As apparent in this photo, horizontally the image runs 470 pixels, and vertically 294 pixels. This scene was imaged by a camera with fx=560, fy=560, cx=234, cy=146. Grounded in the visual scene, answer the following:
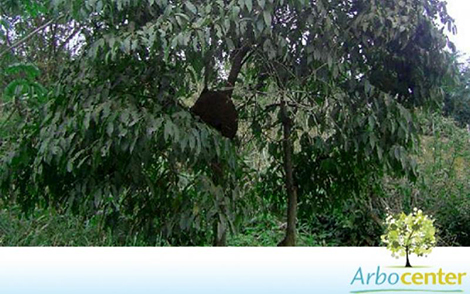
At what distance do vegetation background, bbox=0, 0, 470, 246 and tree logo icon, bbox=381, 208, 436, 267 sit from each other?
1.79 feet

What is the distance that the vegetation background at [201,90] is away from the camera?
232cm

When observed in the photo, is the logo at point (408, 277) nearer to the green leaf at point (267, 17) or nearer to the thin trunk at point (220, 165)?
the thin trunk at point (220, 165)

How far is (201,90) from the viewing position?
313cm

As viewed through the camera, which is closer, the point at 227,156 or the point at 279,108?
the point at 227,156

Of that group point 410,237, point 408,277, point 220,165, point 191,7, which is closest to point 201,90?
point 220,165

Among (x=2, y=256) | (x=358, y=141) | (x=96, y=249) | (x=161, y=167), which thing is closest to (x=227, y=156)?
(x=161, y=167)

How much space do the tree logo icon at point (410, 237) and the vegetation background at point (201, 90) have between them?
55 centimetres

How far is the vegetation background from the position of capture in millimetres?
2320

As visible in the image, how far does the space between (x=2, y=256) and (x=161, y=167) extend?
3.17 ft

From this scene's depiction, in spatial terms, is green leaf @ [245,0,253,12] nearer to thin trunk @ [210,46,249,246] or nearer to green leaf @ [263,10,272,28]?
green leaf @ [263,10,272,28]

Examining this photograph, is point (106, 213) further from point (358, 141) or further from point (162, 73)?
point (358, 141)

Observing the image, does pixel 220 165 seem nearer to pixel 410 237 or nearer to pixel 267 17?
pixel 267 17

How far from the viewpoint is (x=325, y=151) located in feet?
9.49

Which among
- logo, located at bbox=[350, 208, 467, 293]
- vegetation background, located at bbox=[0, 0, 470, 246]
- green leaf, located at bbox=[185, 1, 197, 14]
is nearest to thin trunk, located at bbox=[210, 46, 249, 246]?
vegetation background, located at bbox=[0, 0, 470, 246]
